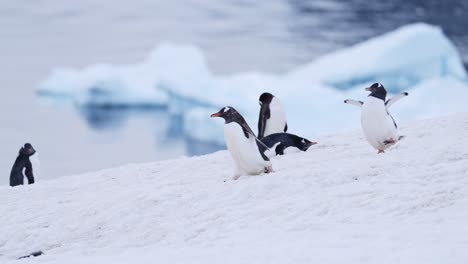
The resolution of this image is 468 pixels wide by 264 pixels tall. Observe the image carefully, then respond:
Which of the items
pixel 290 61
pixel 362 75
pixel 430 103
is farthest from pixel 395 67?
pixel 290 61

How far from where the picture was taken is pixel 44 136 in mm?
19406

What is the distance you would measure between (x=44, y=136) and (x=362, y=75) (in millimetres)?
7500

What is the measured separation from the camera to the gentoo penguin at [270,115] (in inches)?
249

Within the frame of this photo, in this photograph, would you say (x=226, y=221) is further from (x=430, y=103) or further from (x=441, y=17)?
(x=441, y=17)

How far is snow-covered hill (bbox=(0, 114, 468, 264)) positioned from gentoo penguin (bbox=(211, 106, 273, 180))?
0.29ft

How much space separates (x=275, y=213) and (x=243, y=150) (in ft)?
2.56

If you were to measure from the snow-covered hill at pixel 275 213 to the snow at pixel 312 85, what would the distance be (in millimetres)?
9326

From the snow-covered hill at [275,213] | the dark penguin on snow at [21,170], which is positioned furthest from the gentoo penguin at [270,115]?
the dark penguin on snow at [21,170]

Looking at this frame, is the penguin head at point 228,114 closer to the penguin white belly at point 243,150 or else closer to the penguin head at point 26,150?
the penguin white belly at point 243,150

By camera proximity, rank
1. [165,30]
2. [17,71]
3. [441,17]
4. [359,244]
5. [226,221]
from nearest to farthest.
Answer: [359,244], [226,221], [17,71], [441,17], [165,30]

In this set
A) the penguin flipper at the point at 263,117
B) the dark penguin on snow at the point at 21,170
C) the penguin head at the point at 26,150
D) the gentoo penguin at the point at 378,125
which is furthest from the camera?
the penguin head at the point at 26,150

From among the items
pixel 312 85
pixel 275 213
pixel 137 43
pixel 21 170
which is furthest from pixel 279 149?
pixel 137 43

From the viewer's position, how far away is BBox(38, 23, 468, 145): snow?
15.1m

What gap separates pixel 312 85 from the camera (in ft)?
53.3
